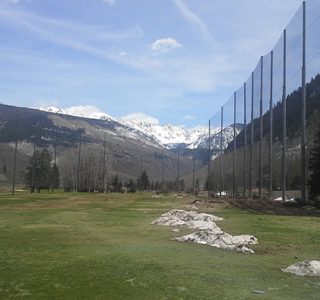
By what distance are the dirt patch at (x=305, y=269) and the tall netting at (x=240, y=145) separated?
7540 centimetres

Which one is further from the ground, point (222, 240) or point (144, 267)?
point (222, 240)

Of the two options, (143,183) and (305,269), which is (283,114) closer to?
(305,269)

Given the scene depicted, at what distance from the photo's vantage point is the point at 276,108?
67.8 meters

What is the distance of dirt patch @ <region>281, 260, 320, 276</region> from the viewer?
507 inches

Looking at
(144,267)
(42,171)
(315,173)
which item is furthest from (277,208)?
(42,171)

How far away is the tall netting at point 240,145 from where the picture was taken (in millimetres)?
93062

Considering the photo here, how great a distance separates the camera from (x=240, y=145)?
107m

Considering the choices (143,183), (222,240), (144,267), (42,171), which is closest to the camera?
(144,267)

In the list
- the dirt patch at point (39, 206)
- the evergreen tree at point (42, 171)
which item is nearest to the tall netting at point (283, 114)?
the dirt patch at point (39, 206)

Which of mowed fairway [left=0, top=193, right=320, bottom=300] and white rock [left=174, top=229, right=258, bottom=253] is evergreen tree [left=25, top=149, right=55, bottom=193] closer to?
mowed fairway [left=0, top=193, right=320, bottom=300]

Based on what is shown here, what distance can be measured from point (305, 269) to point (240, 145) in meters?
94.5

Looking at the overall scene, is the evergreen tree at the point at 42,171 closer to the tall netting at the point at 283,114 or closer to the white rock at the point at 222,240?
the tall netting at the point at 283,114

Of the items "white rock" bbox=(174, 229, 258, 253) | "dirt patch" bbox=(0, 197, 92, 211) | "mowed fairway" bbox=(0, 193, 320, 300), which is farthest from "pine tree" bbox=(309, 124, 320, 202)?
"white rock" bbox=(174, 229, 258, 253)

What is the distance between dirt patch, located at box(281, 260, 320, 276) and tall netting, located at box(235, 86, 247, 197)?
75.4 meters
